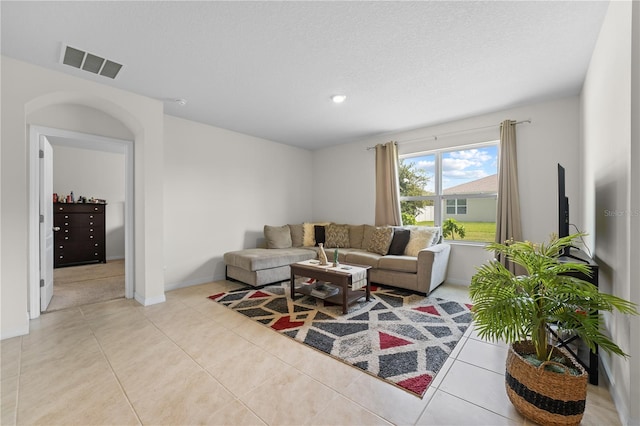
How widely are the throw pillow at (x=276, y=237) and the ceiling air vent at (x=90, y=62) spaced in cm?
294

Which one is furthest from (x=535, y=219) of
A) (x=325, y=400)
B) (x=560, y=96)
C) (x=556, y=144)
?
(x=325, y=400)

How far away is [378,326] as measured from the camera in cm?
262

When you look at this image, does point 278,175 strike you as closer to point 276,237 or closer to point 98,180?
point 276,237

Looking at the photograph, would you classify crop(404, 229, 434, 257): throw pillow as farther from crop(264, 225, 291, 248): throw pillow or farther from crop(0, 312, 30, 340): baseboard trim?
crop(0, 312, 30, 340): baseboard trim

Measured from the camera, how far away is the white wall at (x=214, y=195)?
13.0 feet

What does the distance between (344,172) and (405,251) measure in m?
2.14

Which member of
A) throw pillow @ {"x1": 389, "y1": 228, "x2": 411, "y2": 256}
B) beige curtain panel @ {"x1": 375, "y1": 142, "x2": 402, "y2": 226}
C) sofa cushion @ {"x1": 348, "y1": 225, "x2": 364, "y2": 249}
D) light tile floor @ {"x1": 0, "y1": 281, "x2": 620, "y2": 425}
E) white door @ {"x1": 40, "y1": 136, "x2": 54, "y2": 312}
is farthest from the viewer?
sofa cushion @ {"x1": 348, "y1": 225, "x2": 364, "y2": 249}

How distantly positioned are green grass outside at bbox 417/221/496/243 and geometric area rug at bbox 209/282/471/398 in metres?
1.37

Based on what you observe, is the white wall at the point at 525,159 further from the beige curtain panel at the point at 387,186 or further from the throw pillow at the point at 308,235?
the throw pillow at the point at 308,235

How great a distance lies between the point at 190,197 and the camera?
13.5ft

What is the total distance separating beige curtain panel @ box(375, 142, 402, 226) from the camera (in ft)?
15.4

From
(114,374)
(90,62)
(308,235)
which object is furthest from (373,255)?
(90,62)

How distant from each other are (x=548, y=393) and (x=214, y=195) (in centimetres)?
433

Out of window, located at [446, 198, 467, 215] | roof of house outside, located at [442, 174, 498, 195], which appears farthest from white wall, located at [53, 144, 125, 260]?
roof of house outside, located at [442, 174, 498, 195]
